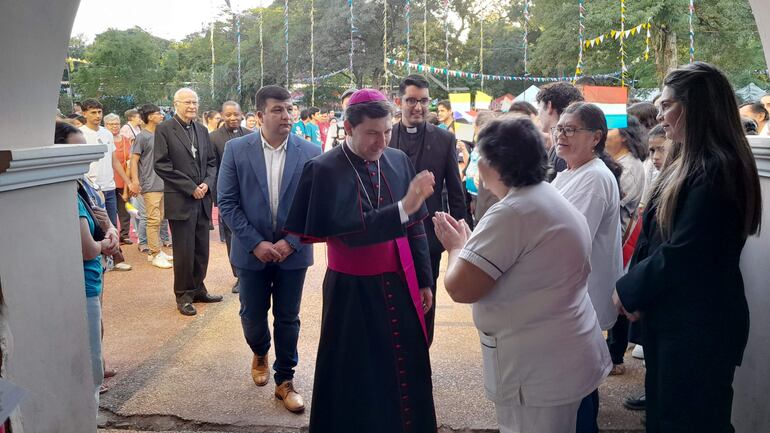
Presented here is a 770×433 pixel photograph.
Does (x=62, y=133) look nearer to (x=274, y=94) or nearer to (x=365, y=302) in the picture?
(x=274, y=94)

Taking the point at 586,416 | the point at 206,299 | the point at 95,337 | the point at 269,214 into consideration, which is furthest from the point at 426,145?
the point at 206,299

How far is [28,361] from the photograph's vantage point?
9.32ft

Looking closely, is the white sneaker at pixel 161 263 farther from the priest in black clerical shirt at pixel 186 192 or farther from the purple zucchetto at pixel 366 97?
the purple zucchetto at pixel 366 97

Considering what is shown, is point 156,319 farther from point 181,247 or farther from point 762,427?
point 762,427

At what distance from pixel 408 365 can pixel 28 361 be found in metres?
1.69

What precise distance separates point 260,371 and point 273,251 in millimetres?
1029

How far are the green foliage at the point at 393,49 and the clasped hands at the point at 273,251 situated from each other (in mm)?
21929

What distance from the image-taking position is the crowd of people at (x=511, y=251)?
2.57 m

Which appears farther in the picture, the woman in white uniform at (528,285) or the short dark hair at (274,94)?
the short dark hair at (274,94)

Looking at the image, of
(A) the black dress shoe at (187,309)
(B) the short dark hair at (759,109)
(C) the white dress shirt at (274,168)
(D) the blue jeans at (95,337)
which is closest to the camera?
(D) the blue jeans at (95,337)

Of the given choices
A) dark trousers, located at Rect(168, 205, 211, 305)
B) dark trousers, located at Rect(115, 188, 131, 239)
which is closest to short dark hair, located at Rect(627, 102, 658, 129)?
dark trousers, located at Rect(168, 205, 211, 305)

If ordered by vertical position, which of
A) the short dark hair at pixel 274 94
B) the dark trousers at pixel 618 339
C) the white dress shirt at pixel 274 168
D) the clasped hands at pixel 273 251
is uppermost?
the short dark hair at pixel 274 94

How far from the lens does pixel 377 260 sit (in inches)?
131

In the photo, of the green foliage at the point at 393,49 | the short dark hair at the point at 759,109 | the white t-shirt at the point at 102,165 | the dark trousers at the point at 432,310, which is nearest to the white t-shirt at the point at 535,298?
the dark trousers at the point at 432,310
